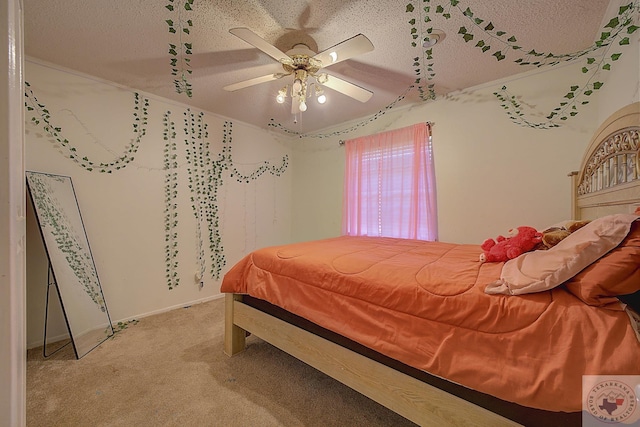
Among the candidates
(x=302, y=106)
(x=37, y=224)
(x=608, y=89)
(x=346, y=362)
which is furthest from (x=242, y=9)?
(x=608, y=89)

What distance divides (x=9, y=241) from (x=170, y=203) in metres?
2.59

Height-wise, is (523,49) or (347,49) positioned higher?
(523,49)

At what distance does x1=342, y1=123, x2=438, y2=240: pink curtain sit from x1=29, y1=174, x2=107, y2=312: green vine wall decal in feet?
8.69

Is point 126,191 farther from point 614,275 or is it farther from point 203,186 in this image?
point 614,275

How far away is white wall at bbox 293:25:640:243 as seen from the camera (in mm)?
1977

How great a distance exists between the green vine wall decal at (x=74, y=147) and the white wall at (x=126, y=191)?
0.02 meters

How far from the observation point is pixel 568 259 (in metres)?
0.83

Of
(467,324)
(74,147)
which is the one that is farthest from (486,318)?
(74,147)

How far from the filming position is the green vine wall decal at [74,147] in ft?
6.53

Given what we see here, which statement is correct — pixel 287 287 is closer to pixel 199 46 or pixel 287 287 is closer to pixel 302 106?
pixel 302 106

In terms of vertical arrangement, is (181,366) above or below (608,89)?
below

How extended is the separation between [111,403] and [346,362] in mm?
1364

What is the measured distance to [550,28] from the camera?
161 centimetres

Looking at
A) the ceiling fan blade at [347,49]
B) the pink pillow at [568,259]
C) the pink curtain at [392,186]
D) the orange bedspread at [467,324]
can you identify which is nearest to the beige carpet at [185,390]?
the orange bedspread at [467,324]
